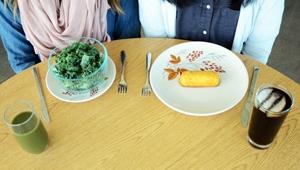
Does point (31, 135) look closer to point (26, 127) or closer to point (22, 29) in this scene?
point (26, 127)

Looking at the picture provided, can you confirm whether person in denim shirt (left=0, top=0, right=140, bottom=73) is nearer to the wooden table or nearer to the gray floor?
the wooden table

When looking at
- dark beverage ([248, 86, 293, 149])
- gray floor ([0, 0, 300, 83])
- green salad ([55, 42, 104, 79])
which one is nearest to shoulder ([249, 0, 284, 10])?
dark beverage ([248, 86, 293, 149])

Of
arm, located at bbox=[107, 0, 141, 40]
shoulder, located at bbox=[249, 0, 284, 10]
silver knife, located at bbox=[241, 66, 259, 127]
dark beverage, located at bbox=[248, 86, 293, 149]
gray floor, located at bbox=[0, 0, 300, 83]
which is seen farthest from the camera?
gray floor, located at bbox=[0, 0, 300, 83]

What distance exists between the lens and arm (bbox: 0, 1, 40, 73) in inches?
43.5

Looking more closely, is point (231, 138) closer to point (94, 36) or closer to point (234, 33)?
point (234, 33)

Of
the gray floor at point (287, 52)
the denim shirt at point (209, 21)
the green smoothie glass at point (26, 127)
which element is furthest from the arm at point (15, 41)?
the gray floor at point (287, 52)

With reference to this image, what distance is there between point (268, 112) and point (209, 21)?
0.51m

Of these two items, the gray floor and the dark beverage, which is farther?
the gray floor

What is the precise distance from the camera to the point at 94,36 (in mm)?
1188

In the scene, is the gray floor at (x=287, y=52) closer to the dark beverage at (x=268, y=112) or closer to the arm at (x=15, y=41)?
the arm at (x=15, y=41)

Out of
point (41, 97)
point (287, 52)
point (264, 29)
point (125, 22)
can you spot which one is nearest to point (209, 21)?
point (264, 29)

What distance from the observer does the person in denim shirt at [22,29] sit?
1.11 meters

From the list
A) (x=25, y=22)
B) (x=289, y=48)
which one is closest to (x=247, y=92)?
(x=25, y=22)

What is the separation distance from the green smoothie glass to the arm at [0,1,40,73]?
16.6 inches
